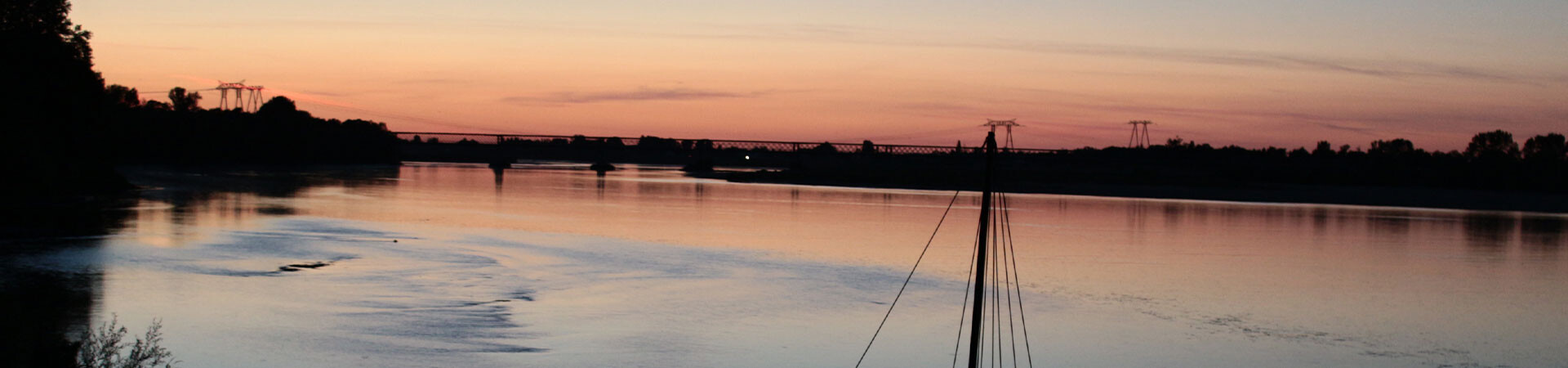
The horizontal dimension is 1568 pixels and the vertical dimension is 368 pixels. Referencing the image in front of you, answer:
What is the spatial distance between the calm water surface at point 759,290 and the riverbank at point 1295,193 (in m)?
35.9

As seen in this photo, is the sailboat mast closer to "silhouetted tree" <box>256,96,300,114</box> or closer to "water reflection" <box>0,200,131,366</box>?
"water reflection" <box>0,200,131,366</box>

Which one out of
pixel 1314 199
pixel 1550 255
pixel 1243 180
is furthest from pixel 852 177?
pixel 1550 255

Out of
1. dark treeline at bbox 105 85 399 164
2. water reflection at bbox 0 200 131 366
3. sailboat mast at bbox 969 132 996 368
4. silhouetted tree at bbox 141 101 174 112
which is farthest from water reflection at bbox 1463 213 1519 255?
silhouetted tree at bbox 141 101 174 112

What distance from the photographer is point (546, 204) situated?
5944 cm

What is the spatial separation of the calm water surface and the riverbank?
118 feet

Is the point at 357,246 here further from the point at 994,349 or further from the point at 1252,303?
the point at 1252,303

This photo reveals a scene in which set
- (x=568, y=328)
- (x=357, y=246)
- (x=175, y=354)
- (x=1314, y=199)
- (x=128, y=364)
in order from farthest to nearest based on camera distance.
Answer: (x=1314, y=199)
(x=357, y=246)
(x=568, y=328)
(x=175, y=354)
(x=128, y=364)

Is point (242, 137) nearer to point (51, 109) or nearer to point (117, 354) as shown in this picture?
point (51, 109)

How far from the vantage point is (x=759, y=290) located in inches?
941

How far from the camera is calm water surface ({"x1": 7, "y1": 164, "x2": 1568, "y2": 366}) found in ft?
57.0

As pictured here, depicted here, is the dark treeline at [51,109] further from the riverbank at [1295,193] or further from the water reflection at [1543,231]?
the water reflection at [1543,231]

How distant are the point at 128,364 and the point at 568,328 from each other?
275 inches

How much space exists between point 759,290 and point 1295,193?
76.6 metres

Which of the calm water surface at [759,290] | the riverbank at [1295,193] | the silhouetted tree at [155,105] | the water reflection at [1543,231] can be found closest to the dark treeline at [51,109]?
the calm water surface at [759,290]
